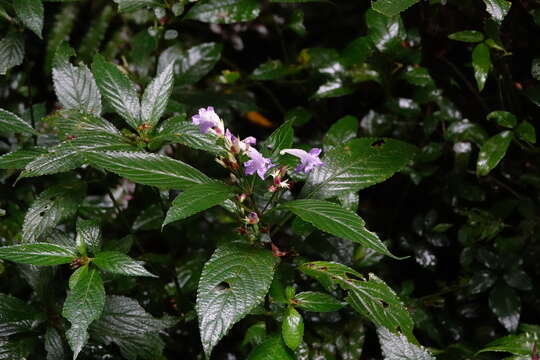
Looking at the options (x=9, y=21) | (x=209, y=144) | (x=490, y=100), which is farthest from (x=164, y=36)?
(x=490, y=100)

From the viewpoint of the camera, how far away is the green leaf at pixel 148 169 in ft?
4.25

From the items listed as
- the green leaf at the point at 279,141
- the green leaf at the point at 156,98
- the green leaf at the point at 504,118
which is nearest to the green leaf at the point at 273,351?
the green leaf at the point at 279,141

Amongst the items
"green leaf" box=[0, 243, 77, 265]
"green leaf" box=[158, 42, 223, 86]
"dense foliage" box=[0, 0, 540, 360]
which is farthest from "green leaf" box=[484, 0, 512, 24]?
"green leaf" box=[0, 243, 77, 265]

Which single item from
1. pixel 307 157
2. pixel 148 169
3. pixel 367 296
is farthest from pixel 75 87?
pixel 367 296

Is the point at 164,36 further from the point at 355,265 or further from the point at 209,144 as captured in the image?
the point at 355,265

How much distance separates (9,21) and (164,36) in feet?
1.86

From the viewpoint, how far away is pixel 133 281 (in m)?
1.84

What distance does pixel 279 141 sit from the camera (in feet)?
4.95

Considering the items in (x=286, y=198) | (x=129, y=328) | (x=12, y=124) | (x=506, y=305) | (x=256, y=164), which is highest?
(x=256, y=164)

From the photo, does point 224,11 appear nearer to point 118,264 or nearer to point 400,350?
point 118,264

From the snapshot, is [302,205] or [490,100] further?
[490,100]

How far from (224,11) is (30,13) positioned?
719mm

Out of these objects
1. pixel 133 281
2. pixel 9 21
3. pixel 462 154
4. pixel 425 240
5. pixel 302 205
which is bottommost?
pixel 425 240

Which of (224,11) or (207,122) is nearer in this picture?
(207,122)
